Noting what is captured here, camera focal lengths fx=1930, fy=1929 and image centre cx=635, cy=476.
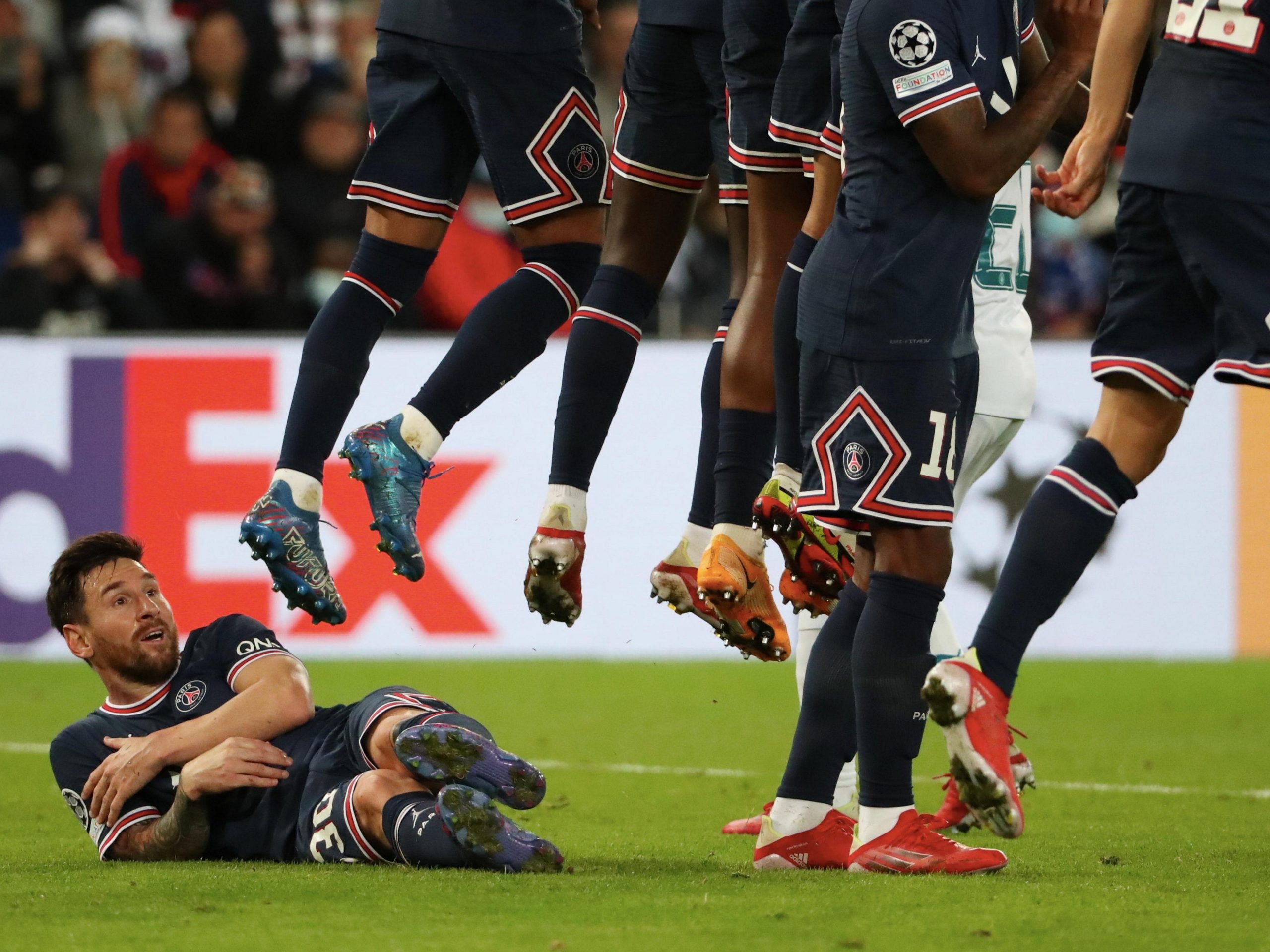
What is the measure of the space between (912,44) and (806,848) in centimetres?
191

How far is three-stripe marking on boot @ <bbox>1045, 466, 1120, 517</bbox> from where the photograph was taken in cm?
433

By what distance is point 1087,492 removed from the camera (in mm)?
4332

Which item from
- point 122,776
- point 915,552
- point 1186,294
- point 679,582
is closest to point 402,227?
point 679,582

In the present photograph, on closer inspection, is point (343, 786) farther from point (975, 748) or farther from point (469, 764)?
point (975, 748)

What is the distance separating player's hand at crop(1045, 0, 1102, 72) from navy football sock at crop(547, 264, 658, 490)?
57.1 inches

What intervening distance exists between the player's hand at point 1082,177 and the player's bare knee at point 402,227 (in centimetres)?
173

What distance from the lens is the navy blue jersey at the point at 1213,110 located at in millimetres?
4133

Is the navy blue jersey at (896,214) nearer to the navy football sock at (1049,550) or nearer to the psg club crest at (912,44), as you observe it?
the psg club crest at (912,44)

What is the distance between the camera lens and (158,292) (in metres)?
11.5

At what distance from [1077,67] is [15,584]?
750cm

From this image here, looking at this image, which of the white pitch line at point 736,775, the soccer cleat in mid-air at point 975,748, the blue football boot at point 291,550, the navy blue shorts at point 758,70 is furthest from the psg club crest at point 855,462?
the white pitch line at point 736,775

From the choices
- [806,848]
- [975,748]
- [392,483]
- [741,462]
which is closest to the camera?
[975,748]

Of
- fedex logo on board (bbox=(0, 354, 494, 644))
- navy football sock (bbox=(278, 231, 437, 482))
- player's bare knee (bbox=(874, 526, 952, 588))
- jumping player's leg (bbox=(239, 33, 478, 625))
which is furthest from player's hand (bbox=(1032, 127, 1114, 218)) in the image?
fedex logo on board (bbox=(0, 354, 494, 644))

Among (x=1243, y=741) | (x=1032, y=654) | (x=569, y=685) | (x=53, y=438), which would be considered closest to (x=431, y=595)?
(x=569, y=685)
